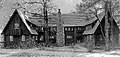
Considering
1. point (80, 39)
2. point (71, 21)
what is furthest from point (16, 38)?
point (80, 39)

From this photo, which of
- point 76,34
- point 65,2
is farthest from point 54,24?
point 65,2

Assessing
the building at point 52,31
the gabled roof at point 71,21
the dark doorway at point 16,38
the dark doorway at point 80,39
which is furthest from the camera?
the dark doorway at point 80,39

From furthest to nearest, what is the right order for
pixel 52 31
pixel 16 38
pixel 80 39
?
pixel 80 39, pixel 52 31, pixel 16 38

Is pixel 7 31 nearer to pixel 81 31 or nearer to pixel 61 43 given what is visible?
pixel 61 43

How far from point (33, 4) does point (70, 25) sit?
1439 centimetres

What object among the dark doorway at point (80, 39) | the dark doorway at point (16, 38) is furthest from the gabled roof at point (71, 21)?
the dark doorway at point (16, 38)

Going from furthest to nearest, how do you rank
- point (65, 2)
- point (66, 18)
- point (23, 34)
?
point (65, 2)
point (66, 18)
point (23, 34)

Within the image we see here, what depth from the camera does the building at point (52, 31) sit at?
1606 inches

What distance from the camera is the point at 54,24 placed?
1989 inches

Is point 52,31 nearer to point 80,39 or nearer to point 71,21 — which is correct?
point 71,21

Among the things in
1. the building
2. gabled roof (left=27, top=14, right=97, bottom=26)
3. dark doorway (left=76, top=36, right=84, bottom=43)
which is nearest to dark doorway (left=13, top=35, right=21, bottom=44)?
the building

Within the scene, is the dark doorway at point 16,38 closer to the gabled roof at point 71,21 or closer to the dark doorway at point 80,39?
the gabled roof at point 71,21

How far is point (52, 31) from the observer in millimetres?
49031

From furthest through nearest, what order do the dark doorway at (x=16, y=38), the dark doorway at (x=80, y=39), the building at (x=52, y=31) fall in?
the dark doorway at (x=80, y=39) → the dark doorway at (x=16, y=38) → the building at (x=52, y=31)
